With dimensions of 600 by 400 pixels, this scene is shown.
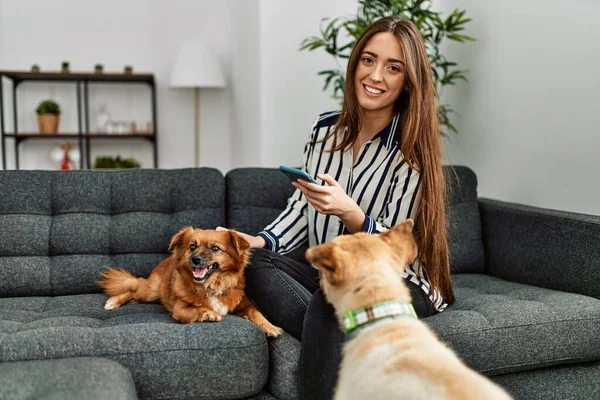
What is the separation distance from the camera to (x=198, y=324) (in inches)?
73.4

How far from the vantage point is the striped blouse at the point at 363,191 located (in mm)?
2104

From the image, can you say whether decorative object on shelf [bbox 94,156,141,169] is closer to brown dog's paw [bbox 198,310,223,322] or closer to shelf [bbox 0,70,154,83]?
shelf [bbox 0,70,154,83]

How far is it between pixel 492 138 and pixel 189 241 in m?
2.17

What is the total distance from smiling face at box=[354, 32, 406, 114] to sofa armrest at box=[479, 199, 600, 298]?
0.88 m

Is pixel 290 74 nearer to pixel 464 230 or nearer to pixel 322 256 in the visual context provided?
pixel 464 230

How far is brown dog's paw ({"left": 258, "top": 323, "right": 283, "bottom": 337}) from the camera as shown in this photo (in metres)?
1.94

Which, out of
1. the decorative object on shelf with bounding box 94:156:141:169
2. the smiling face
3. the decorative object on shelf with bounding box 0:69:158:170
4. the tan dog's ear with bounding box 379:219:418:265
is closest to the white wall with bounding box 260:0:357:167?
the decorative object on shelf with bounding box 94:156:141:169

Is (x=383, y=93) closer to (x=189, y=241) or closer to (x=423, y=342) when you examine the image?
(x=189, y=241)

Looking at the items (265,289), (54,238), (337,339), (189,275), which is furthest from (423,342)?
(54,238)

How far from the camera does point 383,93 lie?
2.17m

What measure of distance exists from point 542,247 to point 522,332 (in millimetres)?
665

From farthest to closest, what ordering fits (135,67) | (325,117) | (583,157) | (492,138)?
(135,67)
(492,138)
(583,157)
(325,117)

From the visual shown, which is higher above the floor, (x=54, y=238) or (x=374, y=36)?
(x=374, y=36)

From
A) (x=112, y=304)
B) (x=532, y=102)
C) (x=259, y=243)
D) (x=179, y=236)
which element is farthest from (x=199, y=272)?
(x=532, y=102)
